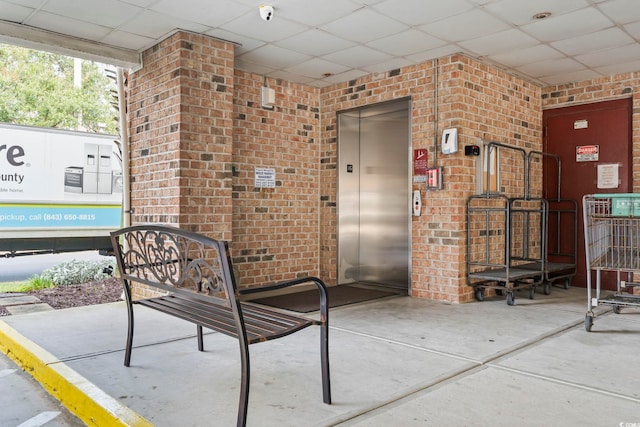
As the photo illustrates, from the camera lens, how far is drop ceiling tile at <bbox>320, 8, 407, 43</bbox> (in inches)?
165

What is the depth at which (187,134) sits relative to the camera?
4621 millimetres

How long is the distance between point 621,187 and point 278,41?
441cm

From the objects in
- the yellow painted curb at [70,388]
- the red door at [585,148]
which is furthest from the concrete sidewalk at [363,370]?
the red door at [585,148]

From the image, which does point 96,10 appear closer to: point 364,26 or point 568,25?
point 364,26

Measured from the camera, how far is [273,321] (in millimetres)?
2426

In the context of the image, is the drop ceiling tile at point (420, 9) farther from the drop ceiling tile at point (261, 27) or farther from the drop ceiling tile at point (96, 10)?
the drop ceiling tile at point (96, 10)

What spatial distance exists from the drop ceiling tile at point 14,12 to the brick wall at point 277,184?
2.21 metres

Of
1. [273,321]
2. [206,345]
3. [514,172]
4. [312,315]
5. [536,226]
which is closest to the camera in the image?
[273,321]

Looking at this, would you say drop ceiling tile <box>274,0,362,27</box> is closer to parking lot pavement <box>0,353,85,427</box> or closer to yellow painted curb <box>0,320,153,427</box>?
yellow painted curb <box>0,320,153,427</box>

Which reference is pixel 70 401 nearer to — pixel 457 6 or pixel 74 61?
pixel 457 6

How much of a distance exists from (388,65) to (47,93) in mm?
11177

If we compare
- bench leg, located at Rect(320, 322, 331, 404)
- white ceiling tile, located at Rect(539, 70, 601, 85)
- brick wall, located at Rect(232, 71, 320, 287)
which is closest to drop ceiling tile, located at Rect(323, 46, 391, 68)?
brick wall, located at Rect(232, 71, 320, 287)

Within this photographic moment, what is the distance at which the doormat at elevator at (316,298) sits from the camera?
16.3 feet

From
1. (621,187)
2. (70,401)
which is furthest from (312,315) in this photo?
(621,187)
